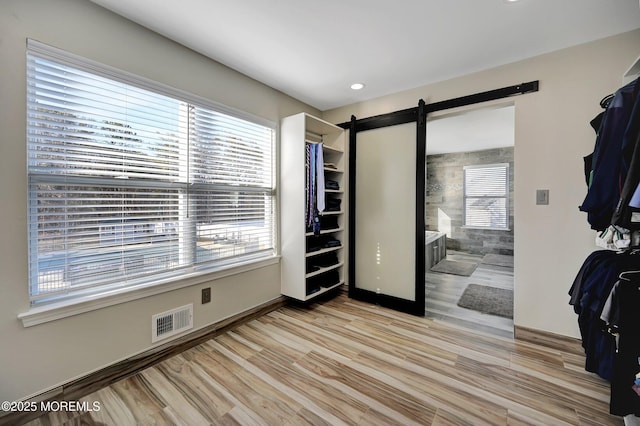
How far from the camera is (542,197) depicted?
2.21 meters

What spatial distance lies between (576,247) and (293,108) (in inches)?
119

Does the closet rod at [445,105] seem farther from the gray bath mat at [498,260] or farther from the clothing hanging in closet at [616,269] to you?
the gray bath mat at [498,260]

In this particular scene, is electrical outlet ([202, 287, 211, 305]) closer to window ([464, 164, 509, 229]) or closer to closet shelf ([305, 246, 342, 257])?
closet shelf ([305, 246, 342, 257])

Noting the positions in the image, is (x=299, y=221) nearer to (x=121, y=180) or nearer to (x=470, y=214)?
(x=121, y=180)

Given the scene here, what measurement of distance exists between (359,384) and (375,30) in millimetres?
2488

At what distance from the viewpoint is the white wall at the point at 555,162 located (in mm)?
2021

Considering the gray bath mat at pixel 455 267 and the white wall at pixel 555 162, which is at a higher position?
the white wall at pixel 555 162

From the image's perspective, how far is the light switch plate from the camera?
2191 mm

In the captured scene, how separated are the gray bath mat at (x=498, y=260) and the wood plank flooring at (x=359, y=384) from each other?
11.0 feet

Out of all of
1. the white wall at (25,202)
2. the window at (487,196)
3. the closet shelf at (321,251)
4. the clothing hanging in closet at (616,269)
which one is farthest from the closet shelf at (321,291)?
the window at (487,196)

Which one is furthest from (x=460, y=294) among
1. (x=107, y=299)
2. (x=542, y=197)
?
(x=107, y=299)

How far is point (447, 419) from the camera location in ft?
4.74

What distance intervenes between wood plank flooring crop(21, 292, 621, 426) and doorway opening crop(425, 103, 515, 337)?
867mm

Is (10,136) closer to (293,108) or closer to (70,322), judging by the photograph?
(70,322)
